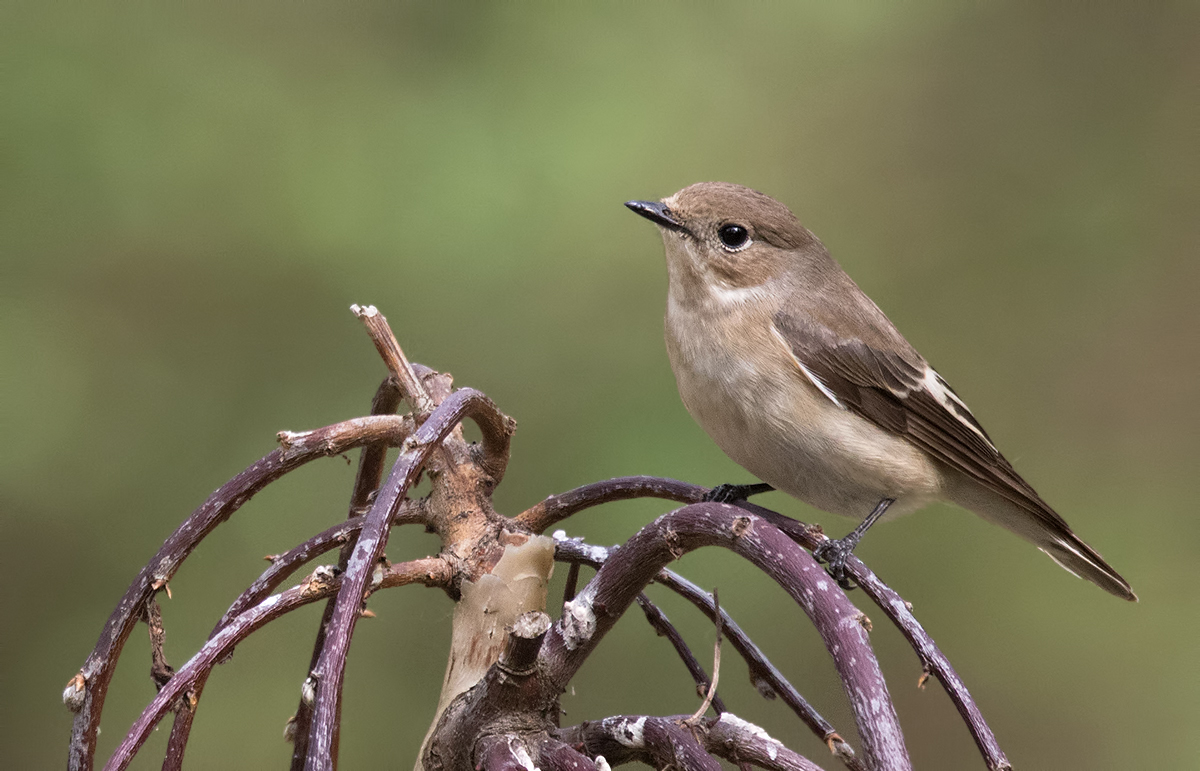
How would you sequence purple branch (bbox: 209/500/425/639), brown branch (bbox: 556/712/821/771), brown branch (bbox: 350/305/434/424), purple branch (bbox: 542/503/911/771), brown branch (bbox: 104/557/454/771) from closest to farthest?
purple branch (bbox: 542/503/911/771) → brown branch (bbox: 104/557/454/771) → brown branch (bbox: 556/712/821/771) → purple branch (bbox: 209/500/425/639) → brown branch (bbox: 350/305/434/424)

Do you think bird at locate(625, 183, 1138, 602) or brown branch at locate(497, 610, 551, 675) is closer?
brown branch at locate(497, 610, 551, 675)

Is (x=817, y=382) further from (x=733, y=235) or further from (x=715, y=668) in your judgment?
(x=715, y=668)

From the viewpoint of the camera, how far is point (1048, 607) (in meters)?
2.58

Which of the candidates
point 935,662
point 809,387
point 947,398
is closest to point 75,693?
point 935,662

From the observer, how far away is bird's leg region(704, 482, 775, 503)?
170 centimetres

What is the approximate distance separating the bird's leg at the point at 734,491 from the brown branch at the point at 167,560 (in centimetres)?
61

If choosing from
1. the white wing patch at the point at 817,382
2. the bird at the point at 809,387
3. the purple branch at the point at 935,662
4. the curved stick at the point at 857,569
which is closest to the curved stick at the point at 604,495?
the curved stick at the point at 857,569

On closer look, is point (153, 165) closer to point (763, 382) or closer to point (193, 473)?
point (193, 473)

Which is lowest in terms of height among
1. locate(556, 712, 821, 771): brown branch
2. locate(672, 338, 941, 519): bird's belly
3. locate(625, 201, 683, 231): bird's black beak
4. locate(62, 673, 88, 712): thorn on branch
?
locate(62, 673, 88, 712): thorn on branch

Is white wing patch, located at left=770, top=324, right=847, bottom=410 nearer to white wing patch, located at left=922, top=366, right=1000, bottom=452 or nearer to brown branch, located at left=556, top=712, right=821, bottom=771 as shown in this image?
white wing patch, located at left=922, top=366, right=1000, bottom=452

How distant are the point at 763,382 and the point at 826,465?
15 centimetres

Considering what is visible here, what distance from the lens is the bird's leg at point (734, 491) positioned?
1.70 metres

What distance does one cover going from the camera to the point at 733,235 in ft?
6.65

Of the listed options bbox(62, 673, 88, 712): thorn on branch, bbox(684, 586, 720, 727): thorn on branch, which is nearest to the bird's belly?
bbox(684, 586, 720, 727): thorn on branch
